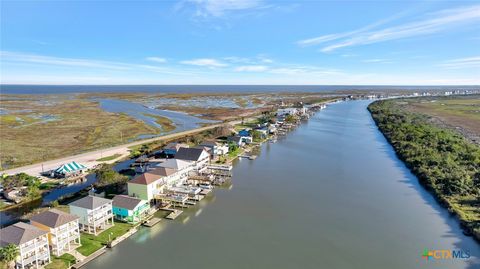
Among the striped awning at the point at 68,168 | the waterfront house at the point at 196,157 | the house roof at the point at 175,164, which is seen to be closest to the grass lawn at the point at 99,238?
the house roof at the point at 175,164

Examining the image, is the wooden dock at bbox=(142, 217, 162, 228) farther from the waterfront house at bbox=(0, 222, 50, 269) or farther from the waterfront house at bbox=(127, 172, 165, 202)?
the waterfront house at bbox=(0, 222, 50, 269)

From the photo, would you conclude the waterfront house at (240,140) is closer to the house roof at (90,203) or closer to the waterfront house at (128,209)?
the waterfront house at (128,209)

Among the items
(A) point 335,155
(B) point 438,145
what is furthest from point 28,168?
(B) point 438,145

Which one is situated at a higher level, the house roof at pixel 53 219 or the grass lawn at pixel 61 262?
the house roof at pixel 53 219

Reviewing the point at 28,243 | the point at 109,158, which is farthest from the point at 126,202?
the point at 109,158

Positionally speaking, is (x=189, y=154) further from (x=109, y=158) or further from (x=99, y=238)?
(x=99, y=238)

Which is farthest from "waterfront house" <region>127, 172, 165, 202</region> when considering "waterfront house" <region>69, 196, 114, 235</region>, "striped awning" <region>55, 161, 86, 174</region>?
"striped awning" <region>55, 161, 86, 174</region>

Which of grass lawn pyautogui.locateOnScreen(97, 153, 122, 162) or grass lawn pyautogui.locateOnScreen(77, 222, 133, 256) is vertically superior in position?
grass lawn pyautogui.locateOnScreen(97, 153, 122, 162)

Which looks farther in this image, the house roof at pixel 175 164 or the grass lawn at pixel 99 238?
the house roof at pixel 175 164
